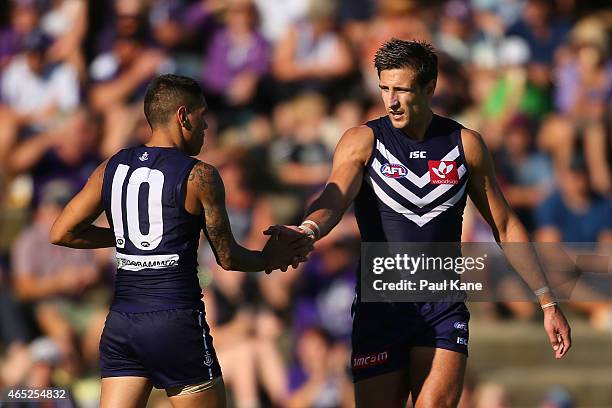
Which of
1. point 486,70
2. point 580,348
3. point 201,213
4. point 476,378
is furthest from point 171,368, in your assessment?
point 486,70

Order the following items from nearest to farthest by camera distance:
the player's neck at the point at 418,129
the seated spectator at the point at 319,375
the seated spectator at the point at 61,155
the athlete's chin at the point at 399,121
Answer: the athlete's chin at the point at 399,121 < the player's neck at the point at 418,129 < the seated spectator at the point at 319,375 < the seated spectator at the point at 61,155

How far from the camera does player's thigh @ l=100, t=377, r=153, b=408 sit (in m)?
5.95

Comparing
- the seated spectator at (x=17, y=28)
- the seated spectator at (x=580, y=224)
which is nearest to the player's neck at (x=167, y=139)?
the seated spectator at (x=580, y=224)

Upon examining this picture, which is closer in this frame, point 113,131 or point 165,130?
point 165,130

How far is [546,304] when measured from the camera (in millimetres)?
6719

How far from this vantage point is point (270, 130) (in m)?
12.7

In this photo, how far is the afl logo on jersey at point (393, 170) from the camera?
261 inches

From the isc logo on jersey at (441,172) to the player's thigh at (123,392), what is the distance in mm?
1917

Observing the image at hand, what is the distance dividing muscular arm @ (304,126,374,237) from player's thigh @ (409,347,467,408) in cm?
87

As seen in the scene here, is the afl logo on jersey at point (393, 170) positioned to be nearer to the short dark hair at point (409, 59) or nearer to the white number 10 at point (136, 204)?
the short dark hair at point (409, 59)

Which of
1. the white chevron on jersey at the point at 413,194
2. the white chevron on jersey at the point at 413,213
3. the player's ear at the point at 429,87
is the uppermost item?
the player's ear at the point at 429,87

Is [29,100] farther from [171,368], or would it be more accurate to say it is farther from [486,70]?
[171,368]

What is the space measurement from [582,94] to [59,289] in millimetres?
6148

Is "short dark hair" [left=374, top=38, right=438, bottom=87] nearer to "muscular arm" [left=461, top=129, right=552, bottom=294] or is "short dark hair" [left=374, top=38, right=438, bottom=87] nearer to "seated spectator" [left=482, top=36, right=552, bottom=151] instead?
"muscular arm" [left=461, top=129, right=552, bottom=294]
